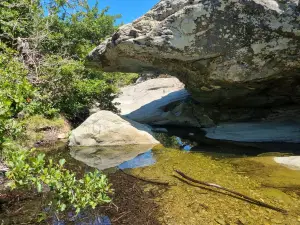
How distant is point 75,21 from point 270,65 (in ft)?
41.8

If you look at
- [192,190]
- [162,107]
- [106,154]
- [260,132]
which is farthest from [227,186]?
Result: [162,107]

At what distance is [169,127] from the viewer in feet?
57.5

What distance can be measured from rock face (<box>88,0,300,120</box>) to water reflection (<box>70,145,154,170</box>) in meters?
4.09

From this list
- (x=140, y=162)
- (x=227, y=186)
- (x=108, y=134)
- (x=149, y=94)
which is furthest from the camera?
(x=149, y=94)

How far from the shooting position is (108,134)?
12.8 meters

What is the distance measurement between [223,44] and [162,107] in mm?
8111

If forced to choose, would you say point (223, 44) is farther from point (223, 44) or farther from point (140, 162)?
point (140, 162)

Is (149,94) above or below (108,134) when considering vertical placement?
above

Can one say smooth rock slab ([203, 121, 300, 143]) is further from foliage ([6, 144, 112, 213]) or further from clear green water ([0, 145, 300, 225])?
foliage ([6, 144, 112, 213])

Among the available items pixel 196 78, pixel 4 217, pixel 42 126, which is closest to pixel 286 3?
pixel 196 78

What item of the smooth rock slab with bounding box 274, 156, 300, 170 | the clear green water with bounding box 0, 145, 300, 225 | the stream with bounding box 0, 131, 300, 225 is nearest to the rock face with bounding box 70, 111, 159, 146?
the stream with bounding box 0, 131, 300, 225

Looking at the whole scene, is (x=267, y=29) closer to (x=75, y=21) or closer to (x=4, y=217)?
(x=4, y=217)

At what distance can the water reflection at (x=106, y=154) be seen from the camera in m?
9.92

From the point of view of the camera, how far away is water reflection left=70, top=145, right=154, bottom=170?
992 cm
